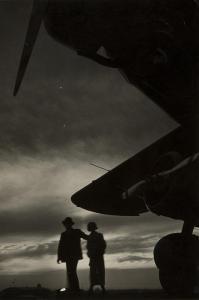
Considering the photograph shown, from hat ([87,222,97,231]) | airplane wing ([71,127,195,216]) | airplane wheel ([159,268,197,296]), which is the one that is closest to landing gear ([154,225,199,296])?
airplane wheel ([159,268,197,296])

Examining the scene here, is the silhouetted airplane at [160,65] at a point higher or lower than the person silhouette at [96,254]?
higher

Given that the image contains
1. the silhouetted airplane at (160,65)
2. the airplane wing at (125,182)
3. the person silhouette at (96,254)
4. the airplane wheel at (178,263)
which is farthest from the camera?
the person silhouette at (96,254)

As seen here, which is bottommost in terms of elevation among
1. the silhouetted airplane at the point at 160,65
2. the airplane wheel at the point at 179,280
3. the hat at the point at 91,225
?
the hat at the point at 91,225

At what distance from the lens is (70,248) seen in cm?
1024

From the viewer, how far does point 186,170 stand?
5098mm

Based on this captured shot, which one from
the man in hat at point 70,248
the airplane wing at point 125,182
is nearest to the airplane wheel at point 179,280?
the airplane wing at point 125,182

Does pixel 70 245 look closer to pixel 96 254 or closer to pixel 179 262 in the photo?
pixel 96 254

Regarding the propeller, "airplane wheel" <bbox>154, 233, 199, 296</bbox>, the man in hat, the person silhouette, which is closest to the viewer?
the propeller

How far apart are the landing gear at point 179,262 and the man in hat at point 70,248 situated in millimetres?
3823

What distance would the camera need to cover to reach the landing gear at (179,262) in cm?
A: 652

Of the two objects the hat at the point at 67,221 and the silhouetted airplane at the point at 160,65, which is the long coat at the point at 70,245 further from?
the silhouetted airplane at the point at 160,65

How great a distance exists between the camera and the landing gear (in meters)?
6.52

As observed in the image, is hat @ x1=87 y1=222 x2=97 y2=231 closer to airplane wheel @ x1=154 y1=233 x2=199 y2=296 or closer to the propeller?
airplane wheel @ x1=154 y1=233 x2=199 y2=296

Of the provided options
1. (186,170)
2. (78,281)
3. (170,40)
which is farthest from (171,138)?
(78,281)
